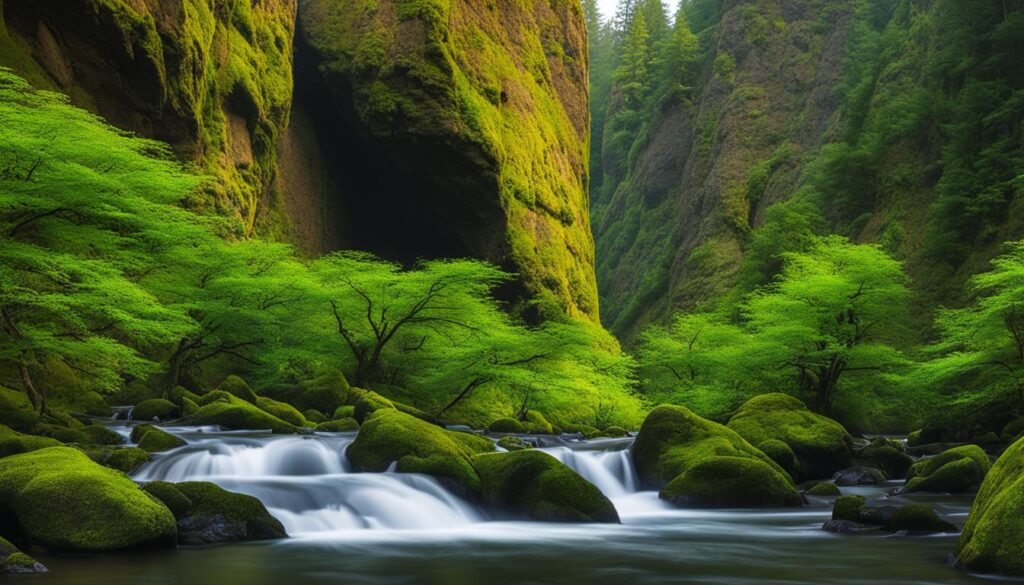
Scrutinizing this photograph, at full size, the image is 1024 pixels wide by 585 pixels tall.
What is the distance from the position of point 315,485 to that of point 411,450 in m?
1.89

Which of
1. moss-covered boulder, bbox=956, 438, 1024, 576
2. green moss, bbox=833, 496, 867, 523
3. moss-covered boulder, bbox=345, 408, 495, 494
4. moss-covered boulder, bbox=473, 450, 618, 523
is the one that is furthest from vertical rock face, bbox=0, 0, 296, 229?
moss-covered boulder, bbox=956, 438, 1024, 576

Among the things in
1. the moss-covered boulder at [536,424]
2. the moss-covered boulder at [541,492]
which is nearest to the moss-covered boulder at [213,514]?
the moss-covered boulder at [541,492]

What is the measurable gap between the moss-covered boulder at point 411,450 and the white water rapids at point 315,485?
0.26 m

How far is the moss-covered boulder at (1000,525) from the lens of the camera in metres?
8.02

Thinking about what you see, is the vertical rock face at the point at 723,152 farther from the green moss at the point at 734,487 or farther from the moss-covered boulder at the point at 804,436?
the green moss at the point at 734,487

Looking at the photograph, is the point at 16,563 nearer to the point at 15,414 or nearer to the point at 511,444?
the point at 15,414

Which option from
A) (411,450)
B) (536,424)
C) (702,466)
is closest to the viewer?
(411,450)

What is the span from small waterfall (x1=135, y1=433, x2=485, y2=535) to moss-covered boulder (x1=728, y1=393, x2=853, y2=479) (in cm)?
878

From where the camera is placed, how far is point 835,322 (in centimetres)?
3020

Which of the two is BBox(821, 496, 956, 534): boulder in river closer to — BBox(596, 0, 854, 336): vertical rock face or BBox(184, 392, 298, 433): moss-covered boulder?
BBox(184, 392, 298, 433): moss-covered boulder

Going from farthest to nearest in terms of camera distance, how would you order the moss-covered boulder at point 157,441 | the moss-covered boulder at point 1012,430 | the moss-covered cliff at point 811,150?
1. the moss-covered cliff at point 811,150
2. the moss-covered boulder at point 1012,430
3. the moss-covered boulder at point 157,441

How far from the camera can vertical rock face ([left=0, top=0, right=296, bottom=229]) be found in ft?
78.4

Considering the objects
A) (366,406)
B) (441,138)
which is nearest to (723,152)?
(441,138)

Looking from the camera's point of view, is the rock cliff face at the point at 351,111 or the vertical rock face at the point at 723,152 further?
the vertical rock face at the point at 723,152
